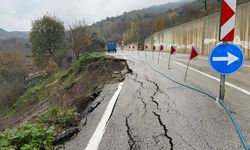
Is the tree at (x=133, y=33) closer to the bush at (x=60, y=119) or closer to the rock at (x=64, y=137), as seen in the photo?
the bush at (x=60, y=119)

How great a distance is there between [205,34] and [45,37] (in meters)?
28.4

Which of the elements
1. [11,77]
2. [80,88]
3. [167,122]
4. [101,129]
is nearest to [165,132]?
[167,122]

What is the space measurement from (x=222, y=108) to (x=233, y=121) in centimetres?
90

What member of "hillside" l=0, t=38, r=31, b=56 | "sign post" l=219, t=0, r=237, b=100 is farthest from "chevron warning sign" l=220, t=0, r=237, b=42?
"hillside" l=0, t=38, r=31, b=56

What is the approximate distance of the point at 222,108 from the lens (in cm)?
548

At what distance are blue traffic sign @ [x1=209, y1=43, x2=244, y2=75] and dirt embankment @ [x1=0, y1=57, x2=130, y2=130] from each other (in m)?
3.80

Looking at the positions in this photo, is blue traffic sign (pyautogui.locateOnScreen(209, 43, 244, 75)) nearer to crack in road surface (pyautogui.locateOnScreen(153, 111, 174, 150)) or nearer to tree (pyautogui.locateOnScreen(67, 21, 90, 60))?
crack in road surface (pyautogui.locateOnScreen(153, 111, 174, 150))

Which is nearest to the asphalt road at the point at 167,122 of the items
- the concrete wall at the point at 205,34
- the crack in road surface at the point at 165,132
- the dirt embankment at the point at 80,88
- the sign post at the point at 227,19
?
the crack in road surface at the point at 165,132

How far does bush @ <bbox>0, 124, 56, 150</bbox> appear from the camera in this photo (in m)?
3.94

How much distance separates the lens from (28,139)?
13.9 ft

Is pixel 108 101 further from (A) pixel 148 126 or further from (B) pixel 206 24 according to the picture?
(B) pixel 206 24

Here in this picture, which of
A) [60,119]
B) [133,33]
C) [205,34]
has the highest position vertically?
[133,33]

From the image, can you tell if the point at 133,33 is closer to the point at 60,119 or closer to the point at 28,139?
the point at 60,119

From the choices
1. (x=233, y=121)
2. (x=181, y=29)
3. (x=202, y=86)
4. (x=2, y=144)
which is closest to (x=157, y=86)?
(x=202, y=86)
